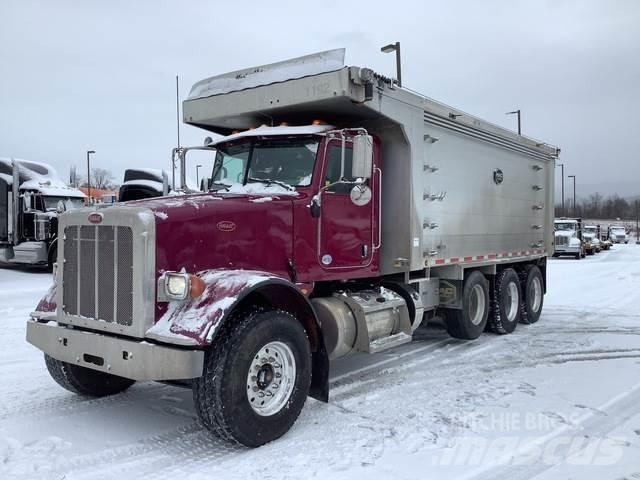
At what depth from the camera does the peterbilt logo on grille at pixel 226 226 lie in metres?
4.72

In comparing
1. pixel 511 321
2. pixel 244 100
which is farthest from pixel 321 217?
pixel 511 321

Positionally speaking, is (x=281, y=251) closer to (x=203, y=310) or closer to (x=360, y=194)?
(x=360, y=194)

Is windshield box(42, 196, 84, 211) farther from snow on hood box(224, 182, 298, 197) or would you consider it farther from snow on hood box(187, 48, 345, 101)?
snow on hood box(224, 182, 298, 197)

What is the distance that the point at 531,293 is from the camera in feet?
34.3

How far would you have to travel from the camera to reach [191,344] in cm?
399

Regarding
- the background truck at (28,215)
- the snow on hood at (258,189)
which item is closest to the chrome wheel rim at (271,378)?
the snow on hood at (258,189)

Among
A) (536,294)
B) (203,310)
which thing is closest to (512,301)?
(536,294)

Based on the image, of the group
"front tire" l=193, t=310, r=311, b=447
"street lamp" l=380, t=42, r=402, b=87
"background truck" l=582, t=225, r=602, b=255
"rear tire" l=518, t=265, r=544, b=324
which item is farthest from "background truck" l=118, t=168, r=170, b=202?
"background truck" l=582, t=225, r=602, b=255

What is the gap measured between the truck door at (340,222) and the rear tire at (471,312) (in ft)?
8.44

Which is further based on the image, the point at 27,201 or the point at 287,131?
the point at 27,201

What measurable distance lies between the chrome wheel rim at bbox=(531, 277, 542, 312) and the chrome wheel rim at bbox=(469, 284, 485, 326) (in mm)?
2128

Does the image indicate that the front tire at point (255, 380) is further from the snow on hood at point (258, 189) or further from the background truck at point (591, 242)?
the background truck at point (591, 242)

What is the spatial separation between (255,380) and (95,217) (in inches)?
71.7

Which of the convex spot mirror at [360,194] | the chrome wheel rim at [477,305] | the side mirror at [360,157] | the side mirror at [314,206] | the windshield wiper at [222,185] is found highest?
the side mirror at [360,157]
